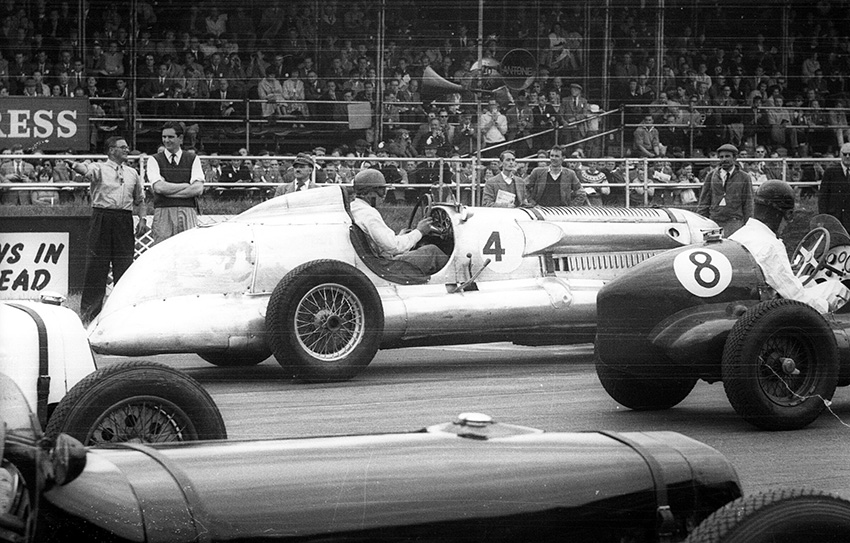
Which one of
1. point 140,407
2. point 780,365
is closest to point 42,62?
point 780,365

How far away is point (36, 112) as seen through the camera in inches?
88.3

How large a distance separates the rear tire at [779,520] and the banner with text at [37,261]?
4.98 meters

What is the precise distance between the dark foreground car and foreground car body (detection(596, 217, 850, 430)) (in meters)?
1.89

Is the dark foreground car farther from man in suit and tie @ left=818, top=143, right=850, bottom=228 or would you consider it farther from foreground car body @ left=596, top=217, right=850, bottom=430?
man in suit and tie @ left=818, top=143, right=850, bottom=228

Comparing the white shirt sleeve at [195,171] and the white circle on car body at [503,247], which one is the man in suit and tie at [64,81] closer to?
the white shirt sleeve at [195,171]

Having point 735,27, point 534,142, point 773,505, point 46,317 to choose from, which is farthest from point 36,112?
point 534,142

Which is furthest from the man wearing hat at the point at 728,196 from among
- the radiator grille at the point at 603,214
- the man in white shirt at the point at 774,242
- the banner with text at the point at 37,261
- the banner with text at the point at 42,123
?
the banner with text at the point at 42,123

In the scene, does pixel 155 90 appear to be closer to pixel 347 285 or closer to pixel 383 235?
pixel 383 235

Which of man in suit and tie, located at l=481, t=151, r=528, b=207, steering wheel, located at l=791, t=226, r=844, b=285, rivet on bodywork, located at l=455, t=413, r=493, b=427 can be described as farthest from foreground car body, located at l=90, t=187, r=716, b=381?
rivet on bodywork, located at l=455, t=413, r=493, b=427

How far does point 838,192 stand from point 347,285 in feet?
10.6

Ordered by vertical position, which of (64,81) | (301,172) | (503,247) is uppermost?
(64,81)

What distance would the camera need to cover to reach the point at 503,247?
16.5ft

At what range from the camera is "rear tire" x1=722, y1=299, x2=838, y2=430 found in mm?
3453

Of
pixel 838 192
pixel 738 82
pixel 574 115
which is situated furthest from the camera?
pixel 738 82
